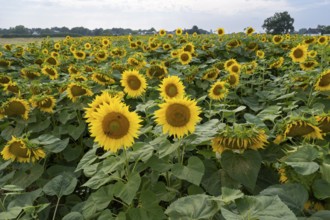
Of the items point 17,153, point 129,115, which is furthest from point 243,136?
point 17,153

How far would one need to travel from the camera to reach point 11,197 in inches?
104

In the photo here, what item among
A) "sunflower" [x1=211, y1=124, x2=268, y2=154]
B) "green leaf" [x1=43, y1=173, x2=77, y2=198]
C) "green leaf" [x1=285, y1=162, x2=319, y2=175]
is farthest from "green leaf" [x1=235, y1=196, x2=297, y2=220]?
"green leaf" [x1=43, y1=173, x2=77, y2=198]

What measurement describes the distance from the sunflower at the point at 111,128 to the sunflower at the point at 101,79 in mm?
2568

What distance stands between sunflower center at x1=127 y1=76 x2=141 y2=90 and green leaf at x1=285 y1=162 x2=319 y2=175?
2.33 metres

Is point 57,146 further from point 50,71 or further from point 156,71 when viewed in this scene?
point 50,71

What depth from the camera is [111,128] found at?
2023 millimetres

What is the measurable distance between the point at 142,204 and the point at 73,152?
167 centimetres

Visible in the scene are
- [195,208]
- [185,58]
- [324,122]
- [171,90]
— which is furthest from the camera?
[185,58]

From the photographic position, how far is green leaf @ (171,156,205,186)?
198 centimetres

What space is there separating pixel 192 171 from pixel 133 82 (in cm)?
203

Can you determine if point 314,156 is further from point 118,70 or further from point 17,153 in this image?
point 118,70

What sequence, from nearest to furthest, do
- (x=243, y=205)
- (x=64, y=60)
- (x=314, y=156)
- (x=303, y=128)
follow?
(x=243, y=205) → (x=314, y=156) → (x=303, y=128) → (x=64, y=60)

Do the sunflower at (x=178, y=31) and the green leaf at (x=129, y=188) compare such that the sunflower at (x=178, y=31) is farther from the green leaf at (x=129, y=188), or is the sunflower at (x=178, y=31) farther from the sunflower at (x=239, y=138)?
the green leaf at (x=129, y=188)

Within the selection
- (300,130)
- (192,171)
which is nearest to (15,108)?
(192,171)
